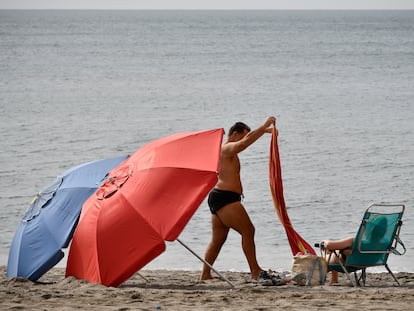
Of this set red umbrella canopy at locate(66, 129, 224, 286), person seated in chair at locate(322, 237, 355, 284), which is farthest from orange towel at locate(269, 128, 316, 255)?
red umbrella canopy at locate(66, 129, 224, 286)

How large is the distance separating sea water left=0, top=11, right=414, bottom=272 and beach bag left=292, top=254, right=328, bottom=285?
120 inches

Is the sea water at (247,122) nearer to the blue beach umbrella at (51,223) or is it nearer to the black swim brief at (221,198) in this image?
the black swim brief at (221,198)

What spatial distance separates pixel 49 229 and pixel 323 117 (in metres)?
22.0

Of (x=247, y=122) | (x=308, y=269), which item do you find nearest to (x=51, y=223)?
(x=308, y=269)

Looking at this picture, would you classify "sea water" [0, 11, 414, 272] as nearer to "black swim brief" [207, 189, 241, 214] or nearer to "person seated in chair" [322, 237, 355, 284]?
"black swim brief" [207, 189, 241, 214]

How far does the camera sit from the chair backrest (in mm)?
8273

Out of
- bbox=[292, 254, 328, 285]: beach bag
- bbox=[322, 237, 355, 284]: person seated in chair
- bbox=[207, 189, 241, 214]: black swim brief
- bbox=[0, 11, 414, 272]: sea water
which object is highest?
bbox=[207, 189, 241, 214]: black swim brief

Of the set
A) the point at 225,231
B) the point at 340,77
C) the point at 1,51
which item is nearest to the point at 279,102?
the point at 340,77

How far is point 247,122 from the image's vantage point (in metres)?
29.3

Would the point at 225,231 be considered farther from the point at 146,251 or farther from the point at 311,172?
the point at 311,172

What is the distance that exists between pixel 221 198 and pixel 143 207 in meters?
0.94

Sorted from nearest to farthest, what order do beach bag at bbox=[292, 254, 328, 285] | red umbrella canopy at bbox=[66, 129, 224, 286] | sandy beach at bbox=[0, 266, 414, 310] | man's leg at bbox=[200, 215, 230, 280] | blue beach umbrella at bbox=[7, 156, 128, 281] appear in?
sandy beach at bbox=[0, 266, 414, 310], red umbrella canopy at bbox=[66, 129, 224, 286], beach bag at bbox=[292, 254, 328, 285], blue beach umbrella at bbox=[7, 156, 128, 281], man's leg at bbox=[200, 215, 230, 280]

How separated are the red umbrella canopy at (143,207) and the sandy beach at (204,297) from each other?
0.68ft

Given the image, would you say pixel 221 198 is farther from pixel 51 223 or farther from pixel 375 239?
pixel 51 223
